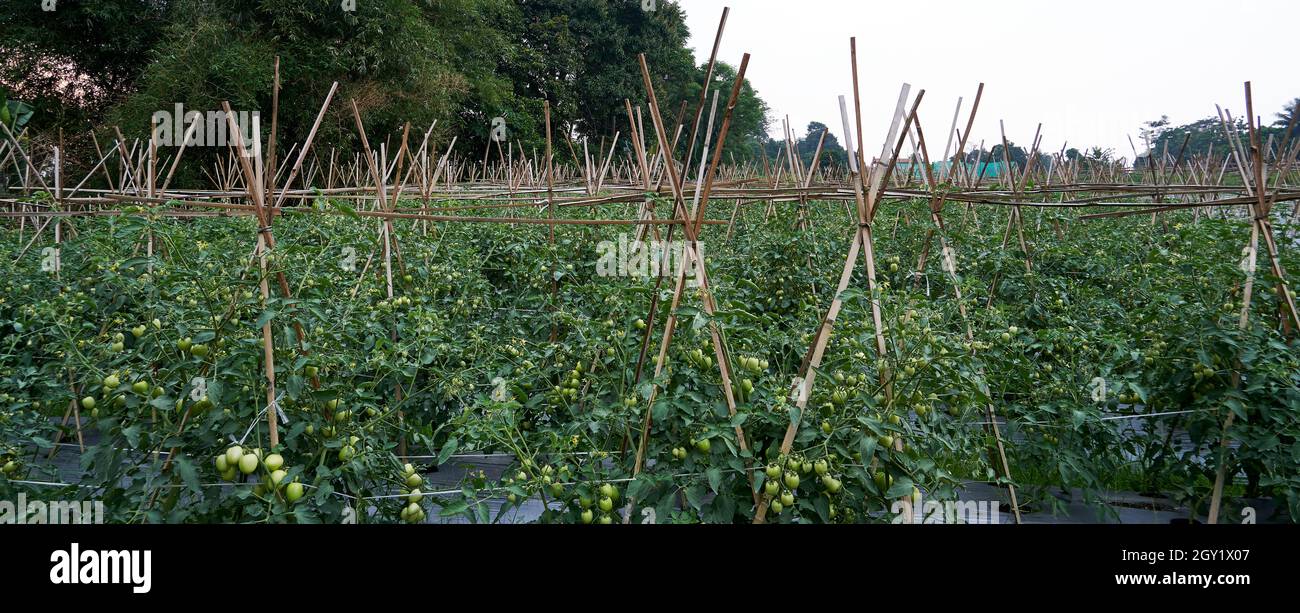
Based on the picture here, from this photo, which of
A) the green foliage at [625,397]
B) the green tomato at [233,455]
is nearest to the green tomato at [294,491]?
the green foliage at [625,397]

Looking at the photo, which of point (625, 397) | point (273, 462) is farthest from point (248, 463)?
point (625, 397)

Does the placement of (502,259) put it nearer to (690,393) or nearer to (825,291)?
(825,291)

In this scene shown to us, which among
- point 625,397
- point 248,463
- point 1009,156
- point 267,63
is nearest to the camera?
point 248,463

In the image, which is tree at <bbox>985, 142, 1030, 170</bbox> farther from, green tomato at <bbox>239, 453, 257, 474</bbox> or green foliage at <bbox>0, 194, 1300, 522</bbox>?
green tomato at <bbox>239, 453, 257, 474</bbox>

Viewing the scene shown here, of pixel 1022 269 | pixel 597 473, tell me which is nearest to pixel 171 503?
pixel 597 473

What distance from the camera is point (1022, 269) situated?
4.53m

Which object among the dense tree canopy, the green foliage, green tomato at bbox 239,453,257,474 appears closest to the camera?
green tomato at bbox 239,453,257,474

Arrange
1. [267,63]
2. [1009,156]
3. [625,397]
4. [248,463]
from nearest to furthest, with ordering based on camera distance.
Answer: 1. [248,463]
2. [625,397]
3. [1009,156]
4. [267,63]

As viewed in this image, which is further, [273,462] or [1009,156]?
[1009,156]

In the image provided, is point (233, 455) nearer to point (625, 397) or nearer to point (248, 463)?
point (248, 463)

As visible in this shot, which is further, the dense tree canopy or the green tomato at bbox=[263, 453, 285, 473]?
the dense tree canopy

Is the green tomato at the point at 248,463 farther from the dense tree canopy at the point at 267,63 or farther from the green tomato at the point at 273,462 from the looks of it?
the dense tree canopy at the point at 267,63

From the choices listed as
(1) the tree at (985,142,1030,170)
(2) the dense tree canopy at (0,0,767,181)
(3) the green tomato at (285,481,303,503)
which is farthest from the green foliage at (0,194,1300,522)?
(2) the dense tree canopy at (0,0,767,181)

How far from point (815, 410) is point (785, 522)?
36 cm
